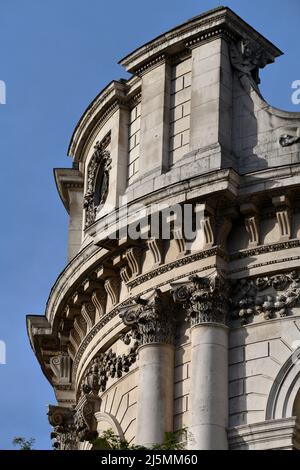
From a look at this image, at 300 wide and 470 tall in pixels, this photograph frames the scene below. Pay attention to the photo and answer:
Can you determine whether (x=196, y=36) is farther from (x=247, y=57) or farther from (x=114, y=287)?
(x=114, y=287)

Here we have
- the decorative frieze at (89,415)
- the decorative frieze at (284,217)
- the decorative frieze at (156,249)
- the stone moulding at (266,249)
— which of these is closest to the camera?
the stone moulding at (266,249)

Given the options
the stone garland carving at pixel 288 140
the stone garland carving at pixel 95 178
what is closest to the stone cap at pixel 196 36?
the stone garland carving at pixel 95 178

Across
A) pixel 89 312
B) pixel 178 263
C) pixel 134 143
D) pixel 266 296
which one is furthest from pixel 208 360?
pixel 134 143

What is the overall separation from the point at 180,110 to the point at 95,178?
396 cm

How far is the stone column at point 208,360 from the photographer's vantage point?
121 feet

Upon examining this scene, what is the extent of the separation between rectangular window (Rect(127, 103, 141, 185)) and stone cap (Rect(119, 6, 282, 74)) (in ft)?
3.44

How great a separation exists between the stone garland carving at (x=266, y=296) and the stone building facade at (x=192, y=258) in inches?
1.1

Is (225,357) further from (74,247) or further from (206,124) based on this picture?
(74,247)

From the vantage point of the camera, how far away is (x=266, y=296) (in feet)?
125

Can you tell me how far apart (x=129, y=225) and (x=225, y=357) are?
152 inches

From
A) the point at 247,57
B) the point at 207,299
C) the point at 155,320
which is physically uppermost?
the point at 247,57

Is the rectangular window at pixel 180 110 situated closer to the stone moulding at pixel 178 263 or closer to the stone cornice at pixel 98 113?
the stone cornice at pixel 98 113
